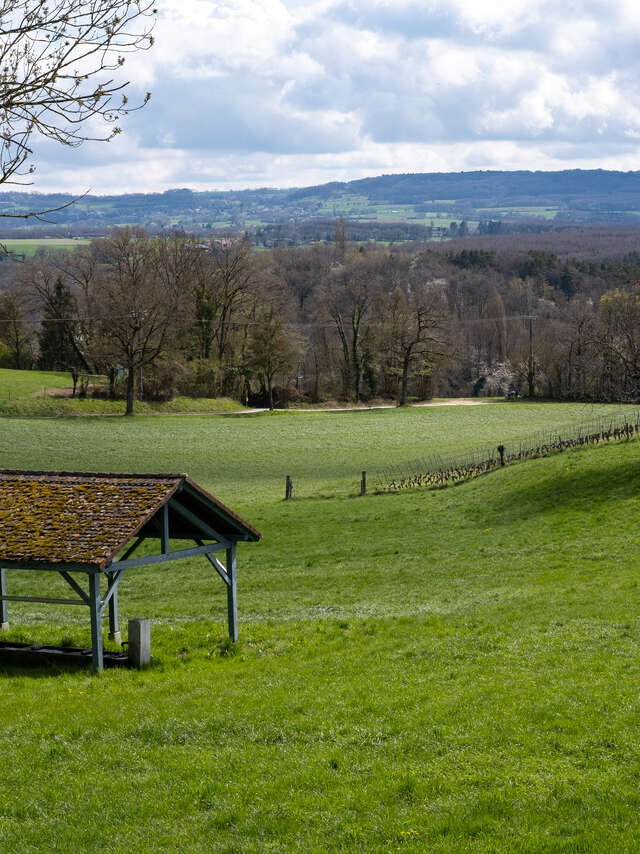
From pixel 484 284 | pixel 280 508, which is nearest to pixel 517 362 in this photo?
pixel 484 284

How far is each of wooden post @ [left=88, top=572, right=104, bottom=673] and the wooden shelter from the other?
0.02m

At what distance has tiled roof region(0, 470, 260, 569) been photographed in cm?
1549

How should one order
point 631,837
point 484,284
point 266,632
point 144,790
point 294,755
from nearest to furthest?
point 631,837 < point 144,790 < point 294,755 < point 266,632 < point 484,284

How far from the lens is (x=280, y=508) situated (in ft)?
130

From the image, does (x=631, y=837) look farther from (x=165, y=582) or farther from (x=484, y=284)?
(x=484, y=284)

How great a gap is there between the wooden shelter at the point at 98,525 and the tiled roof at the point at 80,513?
17 millimetres

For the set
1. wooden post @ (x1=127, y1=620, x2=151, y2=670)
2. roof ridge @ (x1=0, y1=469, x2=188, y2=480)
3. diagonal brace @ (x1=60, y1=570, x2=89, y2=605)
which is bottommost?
wooden post @ (x1=127, y1=620, x2=151, y2=670)

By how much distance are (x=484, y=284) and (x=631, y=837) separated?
146019 mm

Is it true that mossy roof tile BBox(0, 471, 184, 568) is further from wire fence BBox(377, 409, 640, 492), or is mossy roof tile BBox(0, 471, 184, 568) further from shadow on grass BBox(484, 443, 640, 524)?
wire fence BBox(377, 409, 640, 492)

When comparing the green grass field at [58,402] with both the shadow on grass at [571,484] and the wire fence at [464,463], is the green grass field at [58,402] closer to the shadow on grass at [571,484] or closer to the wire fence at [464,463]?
the wire fence at [464,463]

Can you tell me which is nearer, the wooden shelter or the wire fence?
the wooden shelter

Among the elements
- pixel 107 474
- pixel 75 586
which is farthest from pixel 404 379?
pixel 75 586

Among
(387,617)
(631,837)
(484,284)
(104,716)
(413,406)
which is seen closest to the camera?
(631,837)

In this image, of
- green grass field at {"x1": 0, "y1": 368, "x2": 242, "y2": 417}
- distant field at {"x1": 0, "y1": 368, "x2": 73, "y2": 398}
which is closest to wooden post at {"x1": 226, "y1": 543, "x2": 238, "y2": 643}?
green grass field at {"x1": 0, "y1": 368, "x2": 242, "y2": 417}
